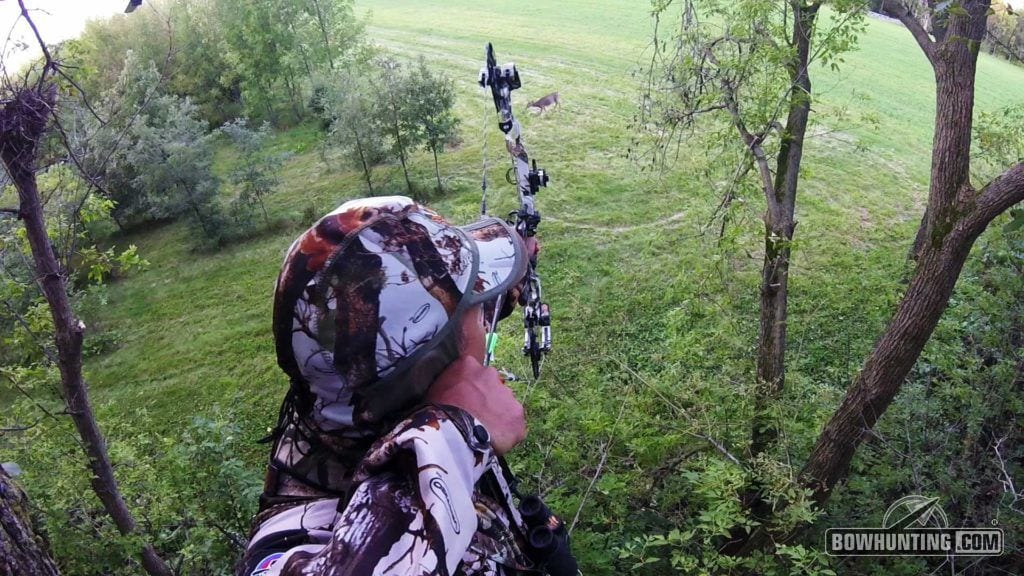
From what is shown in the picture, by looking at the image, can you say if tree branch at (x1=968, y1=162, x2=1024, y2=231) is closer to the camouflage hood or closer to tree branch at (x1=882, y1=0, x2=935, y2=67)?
tree branch at (x1=882, y1=0, x2=935, y2=67)

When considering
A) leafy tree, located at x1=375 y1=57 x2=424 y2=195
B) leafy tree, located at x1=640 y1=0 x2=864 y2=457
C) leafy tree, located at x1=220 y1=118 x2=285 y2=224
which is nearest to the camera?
leafy tree, located at x1=640 y1=0 x2=864 y2=457

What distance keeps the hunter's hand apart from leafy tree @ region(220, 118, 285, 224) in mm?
15927

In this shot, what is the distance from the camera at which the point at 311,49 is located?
20375mm

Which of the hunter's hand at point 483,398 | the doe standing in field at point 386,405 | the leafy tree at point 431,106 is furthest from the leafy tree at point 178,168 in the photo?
the hunter's hand at point 483,398

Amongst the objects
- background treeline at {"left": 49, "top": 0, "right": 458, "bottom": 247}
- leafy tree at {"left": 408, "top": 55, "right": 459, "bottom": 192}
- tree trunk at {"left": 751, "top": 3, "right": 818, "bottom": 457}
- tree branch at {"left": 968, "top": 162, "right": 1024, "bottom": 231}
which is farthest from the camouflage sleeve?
leafy tree at {"left": 408, "top": 55, "right": 459, "bottom": 192}

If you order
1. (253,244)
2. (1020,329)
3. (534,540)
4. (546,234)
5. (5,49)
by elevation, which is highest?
(5,49)

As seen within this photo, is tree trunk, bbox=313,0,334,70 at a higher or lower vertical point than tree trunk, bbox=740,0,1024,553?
higher

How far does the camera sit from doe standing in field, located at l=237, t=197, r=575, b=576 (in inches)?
41.8

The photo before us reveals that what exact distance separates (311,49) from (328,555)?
2190cm

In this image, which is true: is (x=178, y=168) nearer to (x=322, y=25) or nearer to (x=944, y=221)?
(x=322, y=25)

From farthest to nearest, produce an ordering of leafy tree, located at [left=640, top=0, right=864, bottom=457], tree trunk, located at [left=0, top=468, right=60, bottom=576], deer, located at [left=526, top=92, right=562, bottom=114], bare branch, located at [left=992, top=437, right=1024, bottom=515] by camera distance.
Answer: deer, located at [left=526, top=92, right=562, bottom=114], leafy tree, located at [left=640, top=0, right=864, bottom=457], bare branch, located at [left=992, top=437, right=1024, bottom=515], tree trunk, located at [left=0, top=468, right=60, bottom=576]

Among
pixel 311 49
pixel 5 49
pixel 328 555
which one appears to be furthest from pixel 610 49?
pixel 328 555

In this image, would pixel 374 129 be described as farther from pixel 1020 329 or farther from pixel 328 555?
pixel 328 555

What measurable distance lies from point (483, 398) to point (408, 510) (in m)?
0.28
